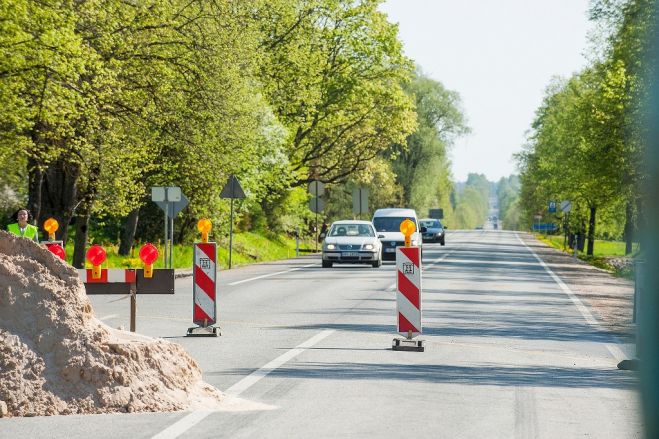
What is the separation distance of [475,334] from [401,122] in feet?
157

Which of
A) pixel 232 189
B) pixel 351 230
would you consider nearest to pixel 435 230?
pixel 351 230

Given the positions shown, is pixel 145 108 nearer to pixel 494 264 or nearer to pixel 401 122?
pixel 494 264

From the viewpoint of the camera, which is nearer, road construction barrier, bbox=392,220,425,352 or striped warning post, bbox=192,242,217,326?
road construction barrier, bbox=392,220,425,352

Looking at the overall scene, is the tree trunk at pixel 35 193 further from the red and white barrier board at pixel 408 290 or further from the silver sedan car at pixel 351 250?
the red and white barrier board at pixel 408 290

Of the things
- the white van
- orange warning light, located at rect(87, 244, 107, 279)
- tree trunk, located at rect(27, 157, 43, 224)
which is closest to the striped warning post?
orange warning light, located at rect(87, 244, 107, 279)

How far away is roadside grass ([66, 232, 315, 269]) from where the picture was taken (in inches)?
1582

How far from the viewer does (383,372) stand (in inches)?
476

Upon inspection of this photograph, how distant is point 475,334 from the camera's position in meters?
17.0

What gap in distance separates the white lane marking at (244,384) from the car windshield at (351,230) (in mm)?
23750

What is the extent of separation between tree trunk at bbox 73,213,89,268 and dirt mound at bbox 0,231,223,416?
2641cm


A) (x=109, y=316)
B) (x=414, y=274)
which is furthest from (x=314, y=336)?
(x=109, y=316)

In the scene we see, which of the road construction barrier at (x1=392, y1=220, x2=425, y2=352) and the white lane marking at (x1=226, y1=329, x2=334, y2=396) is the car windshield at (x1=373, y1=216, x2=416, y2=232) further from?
the road construction barrier at (x1=392, y1=220, x2=425, y2=352)

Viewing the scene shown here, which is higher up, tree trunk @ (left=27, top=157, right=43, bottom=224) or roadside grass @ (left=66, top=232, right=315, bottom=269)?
tree trunk @ (left=27, top=157, right=43, bottom=224)

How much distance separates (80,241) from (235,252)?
44.4 feet
